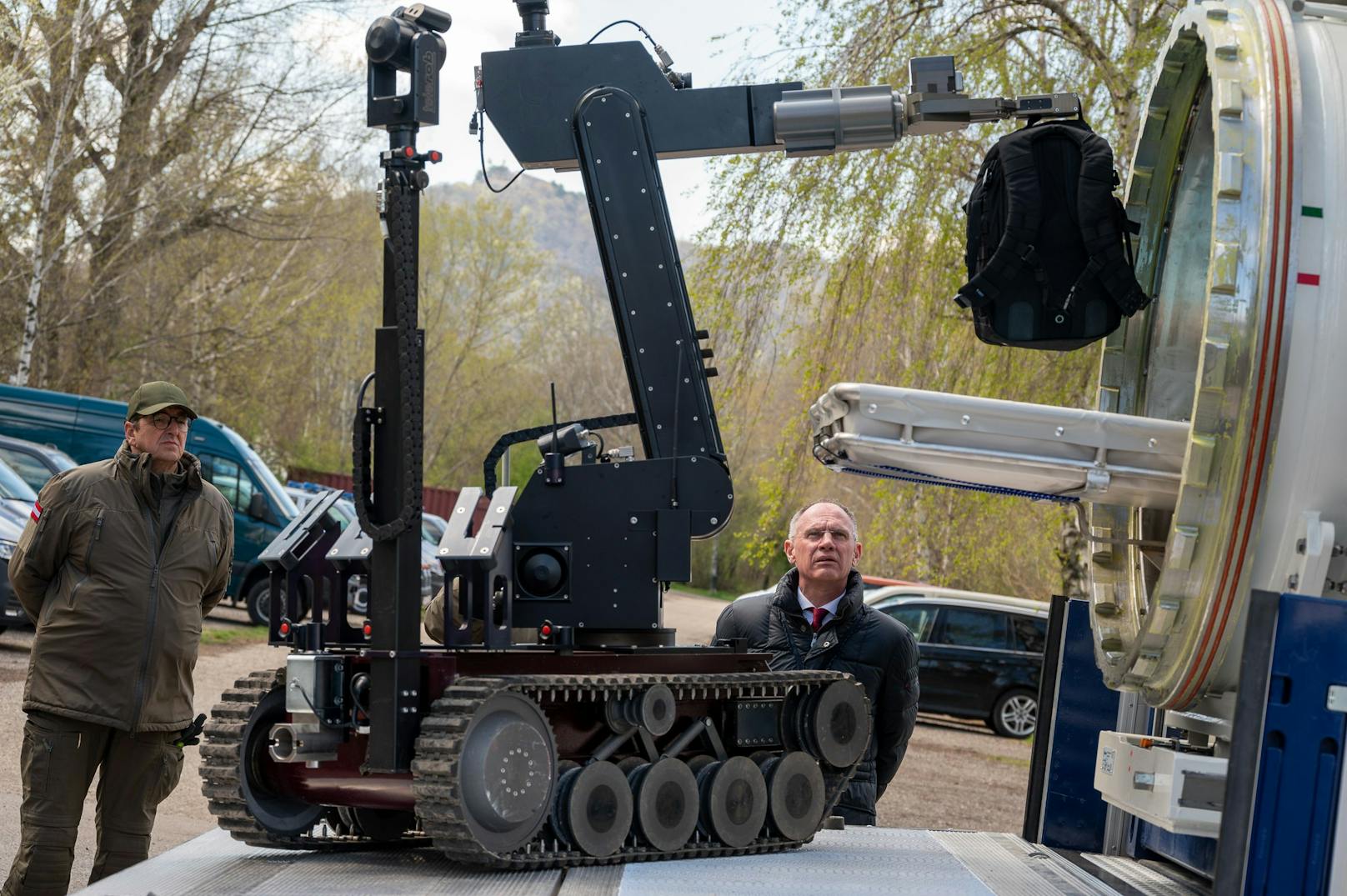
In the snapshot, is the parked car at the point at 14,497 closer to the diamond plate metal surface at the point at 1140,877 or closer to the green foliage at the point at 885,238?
the green foliage at the point at 885,238

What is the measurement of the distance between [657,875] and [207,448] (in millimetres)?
20798

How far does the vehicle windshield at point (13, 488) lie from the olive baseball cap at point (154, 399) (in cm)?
1159

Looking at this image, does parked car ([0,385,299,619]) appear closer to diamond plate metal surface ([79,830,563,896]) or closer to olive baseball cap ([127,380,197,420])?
olive baseball cap ([127,380,197,420])

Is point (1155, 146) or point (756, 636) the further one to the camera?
point (756, 636)

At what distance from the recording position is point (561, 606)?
14.9 feet

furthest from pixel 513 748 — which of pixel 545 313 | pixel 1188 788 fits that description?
pixel 545 313

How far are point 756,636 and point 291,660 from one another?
2.32 m

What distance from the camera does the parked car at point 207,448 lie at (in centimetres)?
2277

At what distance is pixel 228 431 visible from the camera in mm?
24219

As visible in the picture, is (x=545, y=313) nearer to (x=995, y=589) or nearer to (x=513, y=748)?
(x=995, y=589)

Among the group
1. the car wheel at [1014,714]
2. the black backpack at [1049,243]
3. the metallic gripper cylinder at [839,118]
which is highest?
the metallic gripper cylinder at [839,118]

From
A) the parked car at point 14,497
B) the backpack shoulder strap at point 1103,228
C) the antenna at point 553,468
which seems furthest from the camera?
the parked car at point 14,497

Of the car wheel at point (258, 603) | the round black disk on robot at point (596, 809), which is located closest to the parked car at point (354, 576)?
the car wheel at point (258, 603)

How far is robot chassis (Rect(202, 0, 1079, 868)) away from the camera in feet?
13.5
